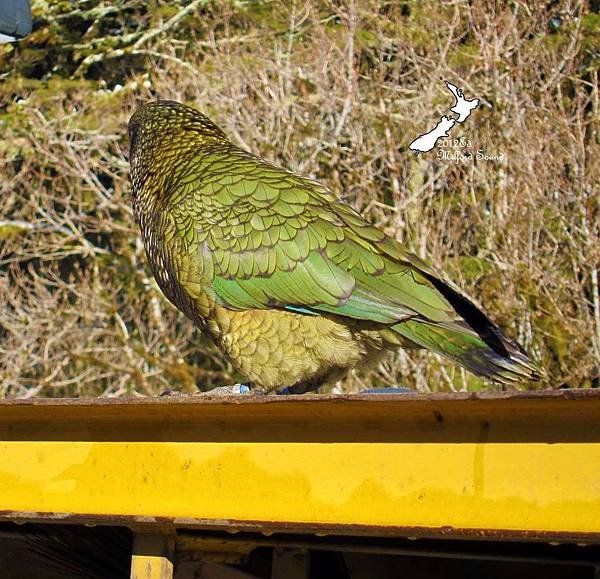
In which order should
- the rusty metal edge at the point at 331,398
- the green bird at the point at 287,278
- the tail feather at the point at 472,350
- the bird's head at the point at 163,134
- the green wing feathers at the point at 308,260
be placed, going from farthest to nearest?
the bird's head at the point at 163,134 < the green bird at the point at 287,278 < the green wing feathers at the point at 308,260 < the tail feather at the point at 472,350 < the rusty metal edge at the point at 331,398

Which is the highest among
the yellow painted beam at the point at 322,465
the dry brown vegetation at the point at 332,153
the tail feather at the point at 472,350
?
the yellow painted beam at the point at 322,465

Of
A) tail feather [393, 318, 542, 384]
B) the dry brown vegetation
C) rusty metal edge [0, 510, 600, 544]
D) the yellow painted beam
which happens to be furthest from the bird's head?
the dry brown vegetation

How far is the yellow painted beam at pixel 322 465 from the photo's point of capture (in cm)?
218

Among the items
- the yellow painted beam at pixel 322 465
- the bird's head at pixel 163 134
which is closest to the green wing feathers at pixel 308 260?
the bird's head at pixel 163 134

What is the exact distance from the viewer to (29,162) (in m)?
12.2

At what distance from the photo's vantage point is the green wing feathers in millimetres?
3695

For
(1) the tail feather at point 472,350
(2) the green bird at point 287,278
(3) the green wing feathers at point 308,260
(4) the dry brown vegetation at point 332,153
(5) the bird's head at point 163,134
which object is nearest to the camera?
(1) the tail feather at point 472,350

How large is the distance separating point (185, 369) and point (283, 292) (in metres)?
7.79

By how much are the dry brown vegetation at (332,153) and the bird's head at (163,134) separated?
4373 mm

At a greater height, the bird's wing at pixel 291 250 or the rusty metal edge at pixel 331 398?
the rusty metal edge at pixel 331 398

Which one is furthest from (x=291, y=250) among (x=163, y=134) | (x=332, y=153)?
(x=332, y=153)

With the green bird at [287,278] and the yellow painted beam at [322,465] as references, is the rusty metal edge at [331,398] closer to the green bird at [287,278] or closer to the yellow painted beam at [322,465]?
the yellow painted beam at [322,465]

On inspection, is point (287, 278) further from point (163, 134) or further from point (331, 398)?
point (331, 398)

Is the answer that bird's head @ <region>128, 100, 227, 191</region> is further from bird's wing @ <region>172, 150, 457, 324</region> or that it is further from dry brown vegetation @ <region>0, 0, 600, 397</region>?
dry brown vegetation @ <region>0, 0, 600, 397</region>
